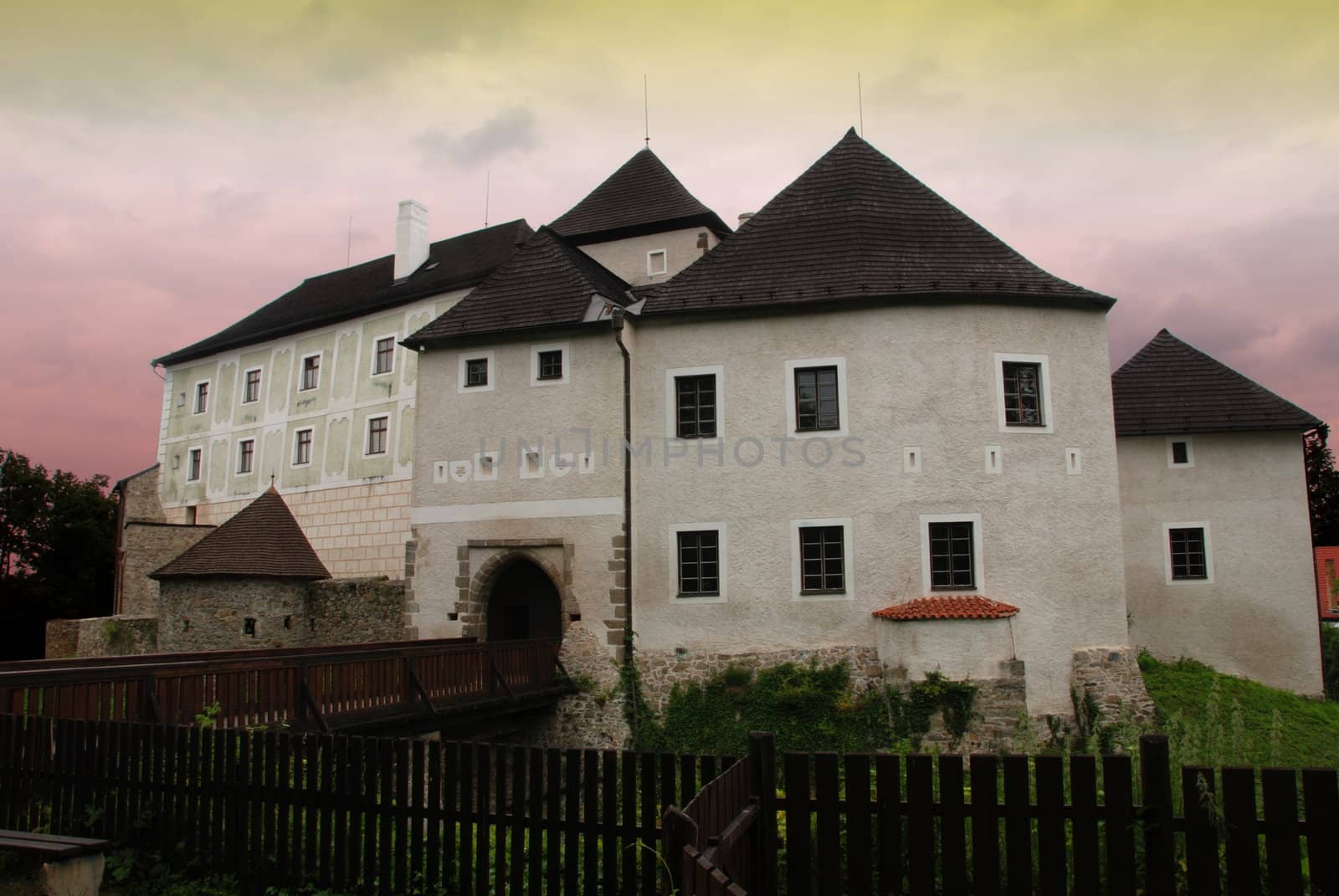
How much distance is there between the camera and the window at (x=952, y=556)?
17.5 meters

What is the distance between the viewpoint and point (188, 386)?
3941cm

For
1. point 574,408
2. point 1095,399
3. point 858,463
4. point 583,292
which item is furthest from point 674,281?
point 1095,399

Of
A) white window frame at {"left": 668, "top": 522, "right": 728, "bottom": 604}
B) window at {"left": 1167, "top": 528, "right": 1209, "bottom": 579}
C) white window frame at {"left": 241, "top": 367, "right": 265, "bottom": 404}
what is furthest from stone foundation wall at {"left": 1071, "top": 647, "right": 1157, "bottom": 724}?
white window frame at {"left": 241, "top": 367, "right": 265, "bottom": 404}

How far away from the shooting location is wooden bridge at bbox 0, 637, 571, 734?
8812mm

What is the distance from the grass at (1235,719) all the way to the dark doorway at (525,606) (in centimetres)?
1105

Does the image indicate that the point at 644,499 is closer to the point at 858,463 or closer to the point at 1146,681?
the point at 858,463

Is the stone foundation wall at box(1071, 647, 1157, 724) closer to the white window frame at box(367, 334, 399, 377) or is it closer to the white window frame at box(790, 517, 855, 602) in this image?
the white window frame at box(790, 517, 855, 602)

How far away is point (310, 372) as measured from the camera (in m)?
34.7

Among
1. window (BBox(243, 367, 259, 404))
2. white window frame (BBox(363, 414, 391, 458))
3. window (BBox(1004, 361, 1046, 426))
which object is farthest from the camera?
window (BBox(243, 367, 259, 404))

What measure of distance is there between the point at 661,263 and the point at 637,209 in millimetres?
1685

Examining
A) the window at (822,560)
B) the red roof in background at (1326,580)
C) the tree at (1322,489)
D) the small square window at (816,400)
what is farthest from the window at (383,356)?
the tree at (1322,489)

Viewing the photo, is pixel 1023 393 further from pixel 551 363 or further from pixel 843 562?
pixel 551 363

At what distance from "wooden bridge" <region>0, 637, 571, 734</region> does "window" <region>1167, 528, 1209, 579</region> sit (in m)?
12.5

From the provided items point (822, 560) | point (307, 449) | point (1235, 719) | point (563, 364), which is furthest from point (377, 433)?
point (1235, 719)
